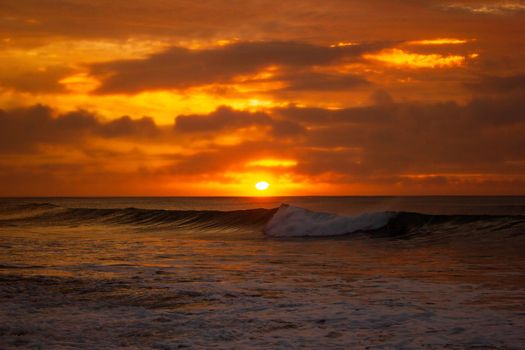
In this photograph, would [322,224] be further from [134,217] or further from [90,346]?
[90,346]

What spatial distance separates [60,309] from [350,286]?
520 cm

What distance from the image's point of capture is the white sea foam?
27.8 m

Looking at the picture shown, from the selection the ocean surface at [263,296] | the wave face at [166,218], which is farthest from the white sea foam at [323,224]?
the ocean surface at [263,296]

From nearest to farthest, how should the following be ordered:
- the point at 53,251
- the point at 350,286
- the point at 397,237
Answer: the point at 350,286 → the point at 53,251 → the point at 397,237

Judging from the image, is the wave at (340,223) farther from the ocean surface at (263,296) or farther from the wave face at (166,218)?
the ocean surface at (263,296)

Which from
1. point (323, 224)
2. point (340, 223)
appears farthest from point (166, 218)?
point (340, 223)

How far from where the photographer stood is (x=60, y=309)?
9.26 meters

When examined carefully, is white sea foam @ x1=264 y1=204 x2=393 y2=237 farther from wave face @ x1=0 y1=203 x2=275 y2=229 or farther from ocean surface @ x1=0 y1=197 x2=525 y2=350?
ocean surface @ x1=0 y1=197 x2=525 y2=350

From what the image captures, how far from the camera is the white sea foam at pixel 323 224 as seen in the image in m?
27.8

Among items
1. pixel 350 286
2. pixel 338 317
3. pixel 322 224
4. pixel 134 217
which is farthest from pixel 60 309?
pixel 134 217

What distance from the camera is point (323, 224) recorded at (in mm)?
28484

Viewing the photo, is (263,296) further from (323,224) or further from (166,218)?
(166,218)

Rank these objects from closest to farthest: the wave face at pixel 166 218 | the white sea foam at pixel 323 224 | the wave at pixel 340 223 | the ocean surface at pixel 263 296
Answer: the ocean surface at pixel 263 296 < the wave at pixel 340 223 < the white sea foam at pixel 323 224 < the wave face at pixel 166 218

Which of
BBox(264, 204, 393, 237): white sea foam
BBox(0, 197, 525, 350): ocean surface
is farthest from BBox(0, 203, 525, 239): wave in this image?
BBox(0, 197, 525, 350): ocean surface
